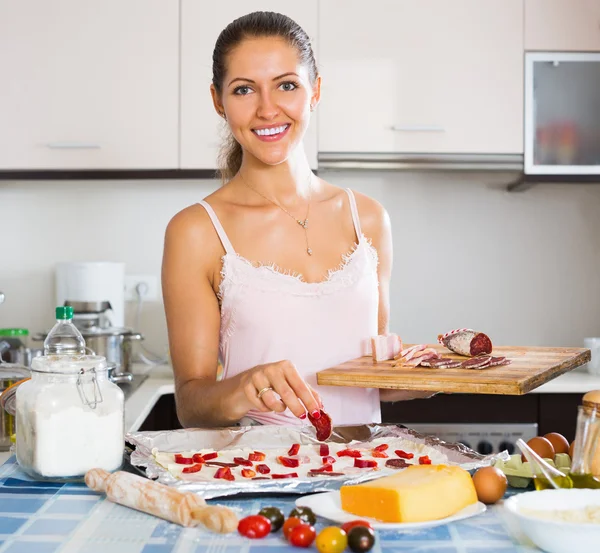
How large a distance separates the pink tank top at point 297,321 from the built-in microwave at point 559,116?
53.6 inches

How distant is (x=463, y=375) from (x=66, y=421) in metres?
0.65

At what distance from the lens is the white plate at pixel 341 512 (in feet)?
3.10

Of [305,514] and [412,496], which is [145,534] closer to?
[305,514]

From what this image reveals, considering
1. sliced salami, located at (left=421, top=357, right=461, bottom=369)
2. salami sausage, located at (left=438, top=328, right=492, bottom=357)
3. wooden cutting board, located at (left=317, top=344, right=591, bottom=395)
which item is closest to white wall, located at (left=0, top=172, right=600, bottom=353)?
salami sausage, located at (left=438, top=328, right=492, bottom=357)

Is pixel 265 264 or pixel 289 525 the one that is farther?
pixel 265 264

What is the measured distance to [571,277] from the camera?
3.09 m

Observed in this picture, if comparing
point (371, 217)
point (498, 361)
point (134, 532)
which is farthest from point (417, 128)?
point (134, 532)

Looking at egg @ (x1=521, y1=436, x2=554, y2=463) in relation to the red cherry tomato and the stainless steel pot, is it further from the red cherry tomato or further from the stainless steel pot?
the stainless steel pot

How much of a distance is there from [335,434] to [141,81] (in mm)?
1792

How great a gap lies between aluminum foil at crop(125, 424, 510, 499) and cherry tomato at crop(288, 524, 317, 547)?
16 centimetres

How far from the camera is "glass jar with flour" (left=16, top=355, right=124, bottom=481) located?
3.69 feet

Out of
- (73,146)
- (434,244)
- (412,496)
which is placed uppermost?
(73,146)

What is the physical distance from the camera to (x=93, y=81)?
276 cm

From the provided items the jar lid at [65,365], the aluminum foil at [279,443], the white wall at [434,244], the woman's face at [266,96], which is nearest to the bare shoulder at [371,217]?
the woman's face at [266,96]
